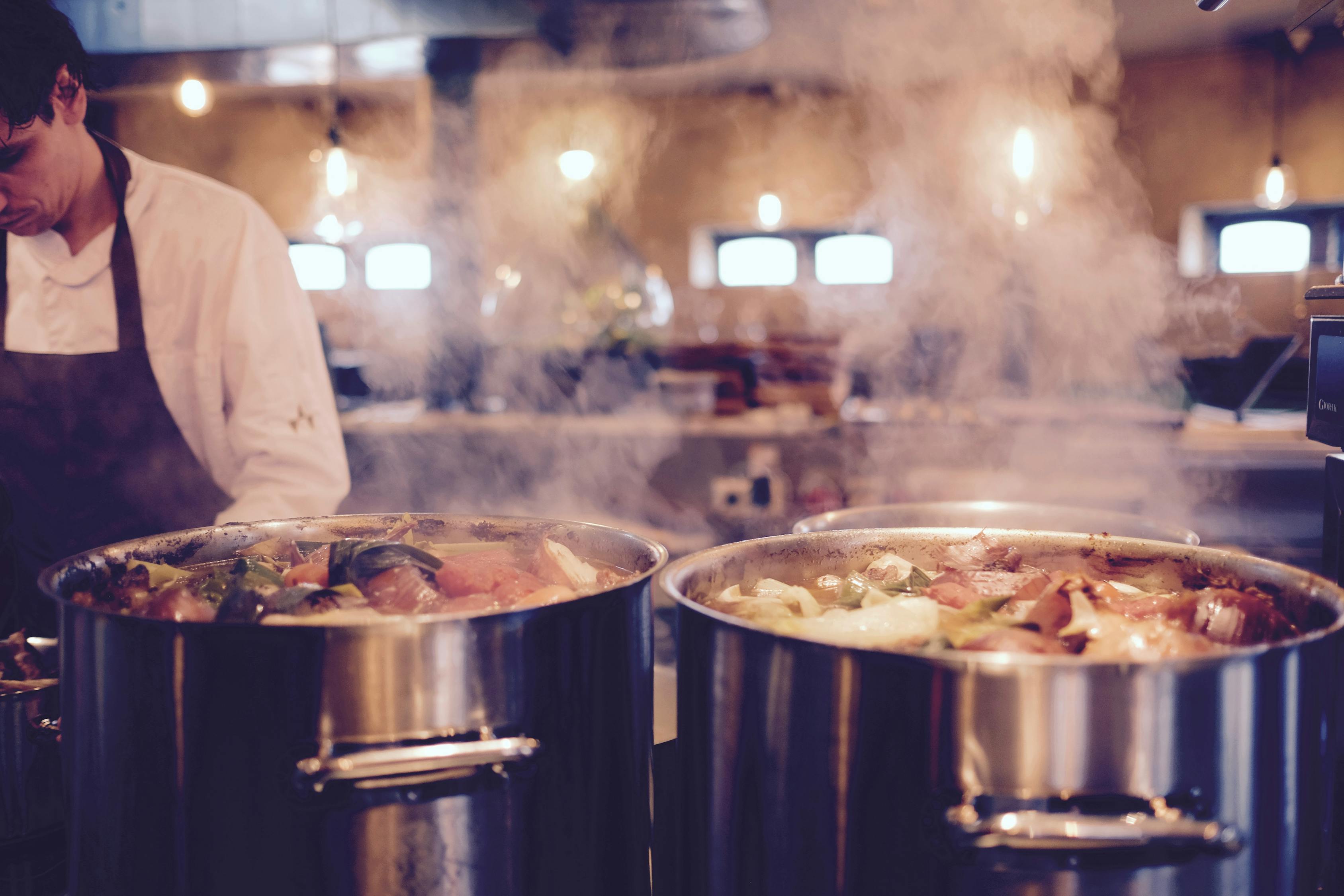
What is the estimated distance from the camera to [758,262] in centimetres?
854

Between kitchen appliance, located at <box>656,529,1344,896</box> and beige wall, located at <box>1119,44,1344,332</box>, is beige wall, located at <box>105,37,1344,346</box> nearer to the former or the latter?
beige wall, located at <box>1119,44,1344,332</box>

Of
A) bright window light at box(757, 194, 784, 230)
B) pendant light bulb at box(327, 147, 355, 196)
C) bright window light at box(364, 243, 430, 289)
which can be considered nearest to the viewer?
pendant light bulb at box(327, 147, 355, 196)

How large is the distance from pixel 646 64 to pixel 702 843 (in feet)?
21.3

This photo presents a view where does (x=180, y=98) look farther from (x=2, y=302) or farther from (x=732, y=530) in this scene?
(x=732, y=530)

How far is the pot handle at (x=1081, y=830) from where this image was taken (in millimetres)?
635

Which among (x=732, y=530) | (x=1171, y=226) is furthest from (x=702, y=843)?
(x=1171, y=226)

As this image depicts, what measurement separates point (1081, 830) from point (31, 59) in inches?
73.3

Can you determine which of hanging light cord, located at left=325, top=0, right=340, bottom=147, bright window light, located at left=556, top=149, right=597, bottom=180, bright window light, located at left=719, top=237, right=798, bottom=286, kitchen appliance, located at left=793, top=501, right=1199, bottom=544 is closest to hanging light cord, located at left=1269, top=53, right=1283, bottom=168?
bright window light, located at left=719, top=237, right=798, bottom=286

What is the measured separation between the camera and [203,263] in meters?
1.75

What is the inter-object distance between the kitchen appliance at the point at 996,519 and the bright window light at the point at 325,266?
7924 mm

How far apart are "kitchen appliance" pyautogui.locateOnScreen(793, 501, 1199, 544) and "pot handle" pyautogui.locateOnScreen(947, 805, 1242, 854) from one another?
657mm

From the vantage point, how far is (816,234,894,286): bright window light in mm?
8219

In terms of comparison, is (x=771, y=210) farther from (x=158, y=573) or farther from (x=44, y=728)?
(x=44, y=728)

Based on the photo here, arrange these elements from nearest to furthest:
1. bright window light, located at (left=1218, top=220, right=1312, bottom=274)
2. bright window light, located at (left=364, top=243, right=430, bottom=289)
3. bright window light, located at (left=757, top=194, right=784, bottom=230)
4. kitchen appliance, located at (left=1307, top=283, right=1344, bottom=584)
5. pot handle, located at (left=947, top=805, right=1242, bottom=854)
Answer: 1. pot handle, located at (left=947, top=805, right=1242, bottom=854)
2. kitchen appliance, located at (left=1307, top=283, right=1344, bottom=584)
3. bright window light, located at (left=1218, top=220, right=1312, bottom=274)
4. bright window light, located at (left=757, top=194, right=784, bottom=230)
5. bright window light, located at (left=364, top=243, right=430, bottom=289)
